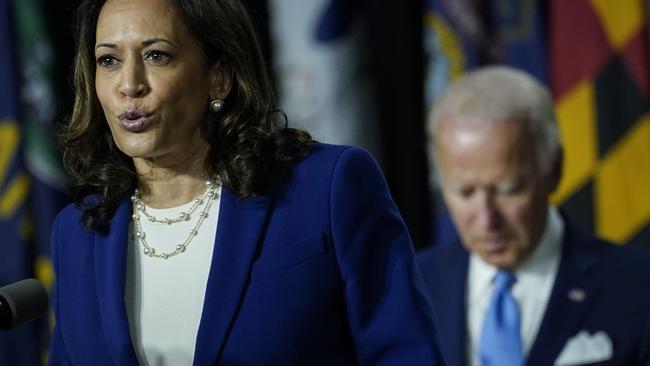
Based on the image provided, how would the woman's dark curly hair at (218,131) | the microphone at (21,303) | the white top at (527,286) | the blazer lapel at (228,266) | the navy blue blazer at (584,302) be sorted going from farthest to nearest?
the white top at (527,286) → the navy blue blazer at (584,302) → the woman's dark curly hair at (218,131) → the blazer lapel at (228,266) → the microphone at (21,303)

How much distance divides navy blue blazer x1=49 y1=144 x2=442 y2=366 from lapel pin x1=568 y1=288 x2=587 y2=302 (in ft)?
4.11

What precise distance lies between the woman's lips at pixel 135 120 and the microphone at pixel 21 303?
249 mm

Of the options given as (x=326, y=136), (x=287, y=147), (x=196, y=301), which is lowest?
(x=326, y=136)

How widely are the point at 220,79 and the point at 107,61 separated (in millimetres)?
165

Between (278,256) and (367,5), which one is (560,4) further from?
(278,256)

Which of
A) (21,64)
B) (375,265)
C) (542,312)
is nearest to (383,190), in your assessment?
(375,265)

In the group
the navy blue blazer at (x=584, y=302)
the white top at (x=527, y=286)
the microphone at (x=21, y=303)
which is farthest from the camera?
the white top at (x=527, y=286)

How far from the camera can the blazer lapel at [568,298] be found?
276 centimetres

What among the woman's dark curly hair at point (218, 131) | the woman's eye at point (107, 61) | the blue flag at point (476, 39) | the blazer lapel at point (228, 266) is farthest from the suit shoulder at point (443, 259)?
the woman's eye at point (107, 61)

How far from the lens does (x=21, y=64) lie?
4.11 meters

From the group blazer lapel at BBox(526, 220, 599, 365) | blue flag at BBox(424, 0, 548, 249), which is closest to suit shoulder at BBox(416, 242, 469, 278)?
blazer lapel at BBox(526, 220, 599, 365)

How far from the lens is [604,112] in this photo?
4.05m

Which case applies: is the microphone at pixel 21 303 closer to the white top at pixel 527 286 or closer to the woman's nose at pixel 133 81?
the woman's nose at pixel 133 81

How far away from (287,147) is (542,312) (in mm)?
1304
